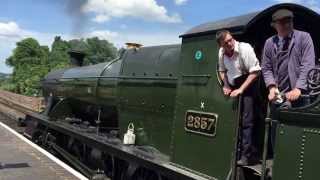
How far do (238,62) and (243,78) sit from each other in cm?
21

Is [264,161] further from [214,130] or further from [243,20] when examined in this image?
[243,20]

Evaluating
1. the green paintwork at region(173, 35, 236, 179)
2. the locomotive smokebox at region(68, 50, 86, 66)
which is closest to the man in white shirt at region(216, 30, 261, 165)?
the green paintwork at region(173, 35, 236, 179)

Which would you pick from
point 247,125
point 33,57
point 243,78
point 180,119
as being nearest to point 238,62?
point 243,78

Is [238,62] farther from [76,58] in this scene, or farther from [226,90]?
[76,58]

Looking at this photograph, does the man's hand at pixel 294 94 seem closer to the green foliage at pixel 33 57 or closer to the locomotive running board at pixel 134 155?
the locomotive running board at pixel 134 155

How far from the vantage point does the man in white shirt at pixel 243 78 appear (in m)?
5.52

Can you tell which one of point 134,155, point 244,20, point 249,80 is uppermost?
point 244,20

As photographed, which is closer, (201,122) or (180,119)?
(201,122)

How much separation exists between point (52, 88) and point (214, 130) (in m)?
10.3

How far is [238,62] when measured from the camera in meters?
5.66

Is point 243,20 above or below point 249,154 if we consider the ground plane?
above

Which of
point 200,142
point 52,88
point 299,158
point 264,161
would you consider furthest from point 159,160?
point 52,88

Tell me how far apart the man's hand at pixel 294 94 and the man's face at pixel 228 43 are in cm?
99

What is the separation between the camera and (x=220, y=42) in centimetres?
558
